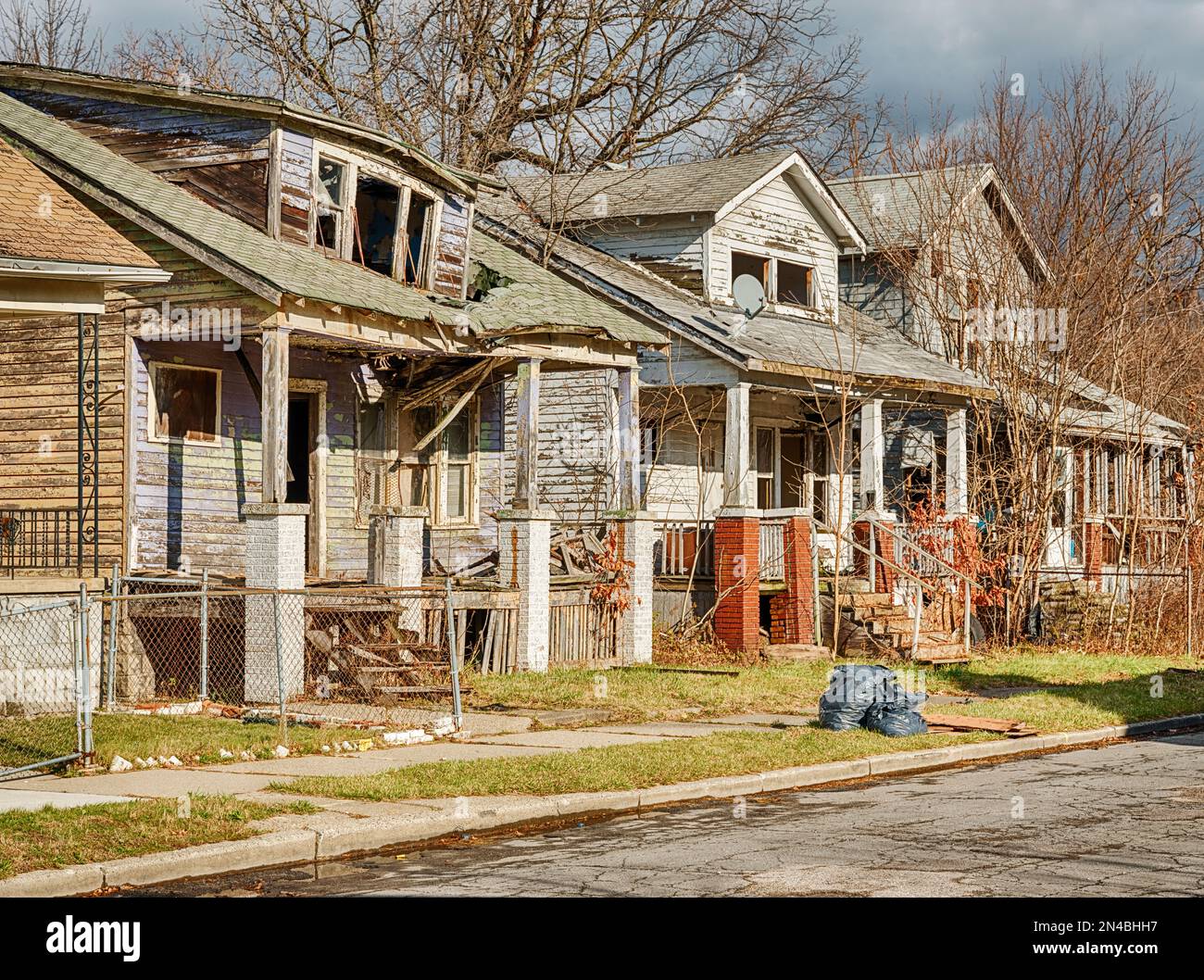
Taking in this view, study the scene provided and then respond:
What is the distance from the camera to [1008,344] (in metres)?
27.9

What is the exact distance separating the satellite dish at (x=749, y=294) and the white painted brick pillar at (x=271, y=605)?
12157mm

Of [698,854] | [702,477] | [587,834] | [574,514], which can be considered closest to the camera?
[698,854]

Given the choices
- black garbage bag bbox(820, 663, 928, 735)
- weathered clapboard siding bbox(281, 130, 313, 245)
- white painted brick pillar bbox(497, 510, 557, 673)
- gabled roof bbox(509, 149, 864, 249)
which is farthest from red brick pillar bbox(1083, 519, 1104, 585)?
weathered clapboard siding bbox(281, 130, 313, 245)

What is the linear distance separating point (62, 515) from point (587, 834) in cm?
1006

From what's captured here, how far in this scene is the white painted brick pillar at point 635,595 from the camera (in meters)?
21.1

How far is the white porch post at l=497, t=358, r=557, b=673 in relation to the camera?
1956cm

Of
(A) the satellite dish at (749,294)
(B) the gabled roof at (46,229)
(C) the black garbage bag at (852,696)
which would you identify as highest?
(A) the satellite dish at (749,294)

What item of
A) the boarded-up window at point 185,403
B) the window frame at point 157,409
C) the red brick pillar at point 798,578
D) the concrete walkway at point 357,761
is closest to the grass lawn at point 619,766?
the concrete walkway at point 357,761

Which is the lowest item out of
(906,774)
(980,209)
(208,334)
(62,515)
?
(906,774)

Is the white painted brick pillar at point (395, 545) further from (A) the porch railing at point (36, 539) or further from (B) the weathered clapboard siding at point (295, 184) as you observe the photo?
(B) the weathered clapboard siding at point (295, 184)
